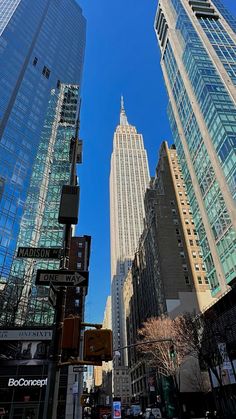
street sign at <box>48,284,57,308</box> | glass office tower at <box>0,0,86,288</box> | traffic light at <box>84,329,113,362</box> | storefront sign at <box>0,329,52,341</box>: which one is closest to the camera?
traffic light at <box>84,329,113,362</box>

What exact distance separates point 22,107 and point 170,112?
48.4m

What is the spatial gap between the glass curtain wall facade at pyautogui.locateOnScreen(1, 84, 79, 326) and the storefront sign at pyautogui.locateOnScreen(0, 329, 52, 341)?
4.32 metres

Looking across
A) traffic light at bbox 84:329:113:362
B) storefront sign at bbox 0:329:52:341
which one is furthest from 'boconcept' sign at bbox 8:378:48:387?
traffic light at bbox 84:329:113:362

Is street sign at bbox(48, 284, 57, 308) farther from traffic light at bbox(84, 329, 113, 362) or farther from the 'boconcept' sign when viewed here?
the 'boconcept' sign

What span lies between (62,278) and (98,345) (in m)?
1.42

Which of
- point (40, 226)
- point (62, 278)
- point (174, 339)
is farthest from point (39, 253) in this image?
point (40, 226)

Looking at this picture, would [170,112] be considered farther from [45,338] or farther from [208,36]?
[45,338]

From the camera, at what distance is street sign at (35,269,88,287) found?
19.2 ft

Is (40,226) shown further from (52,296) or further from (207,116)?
(52,296)

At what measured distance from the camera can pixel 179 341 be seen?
136 ft

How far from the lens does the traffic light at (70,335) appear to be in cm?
534

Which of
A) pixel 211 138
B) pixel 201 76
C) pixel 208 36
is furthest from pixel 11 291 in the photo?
pixel 208 36

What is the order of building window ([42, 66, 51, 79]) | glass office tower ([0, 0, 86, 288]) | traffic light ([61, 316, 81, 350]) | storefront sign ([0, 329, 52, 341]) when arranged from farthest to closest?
building window ([42, 66, 51, 79]) → glass office tower ([0, 0, 86, 288]) → storefront sign ([0, 329, 52, 341]) → traffic light ([61, 316, 81, 350])

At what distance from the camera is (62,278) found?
5.88 meters
